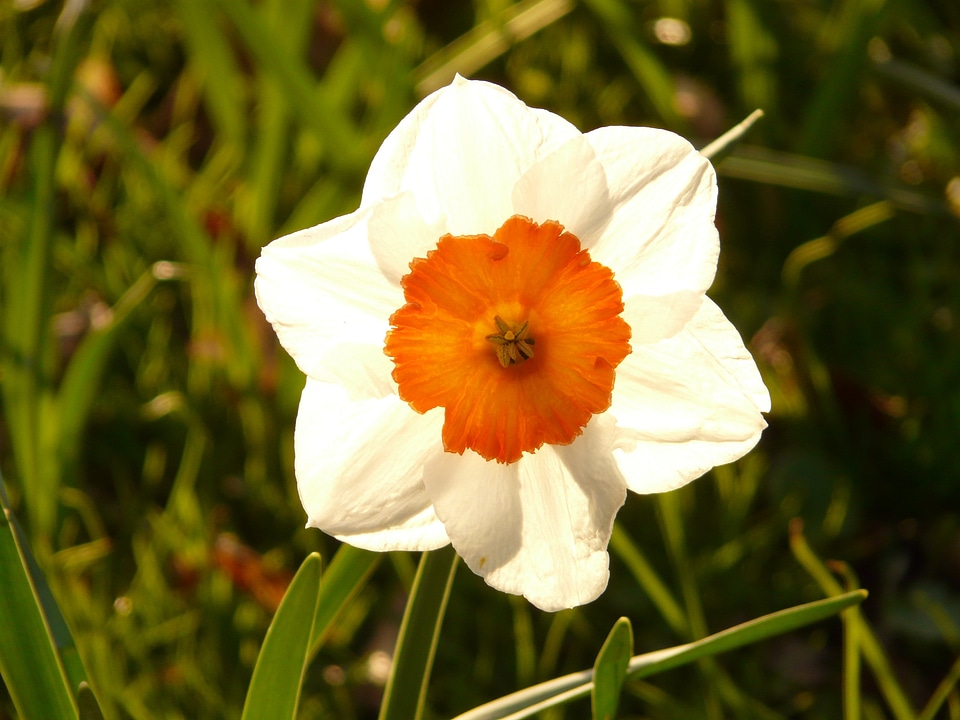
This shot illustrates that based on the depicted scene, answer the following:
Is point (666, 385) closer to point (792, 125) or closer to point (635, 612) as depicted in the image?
point (635, 612)

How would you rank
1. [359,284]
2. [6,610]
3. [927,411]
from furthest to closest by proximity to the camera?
1. [927,411]
2. [359,284]
3. [6,610]

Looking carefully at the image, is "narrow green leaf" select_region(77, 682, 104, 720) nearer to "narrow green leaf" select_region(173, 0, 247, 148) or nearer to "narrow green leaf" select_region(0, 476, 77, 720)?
"narrow green leaf" select_region(0, 476, 77, 720)

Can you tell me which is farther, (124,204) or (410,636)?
(124,204)

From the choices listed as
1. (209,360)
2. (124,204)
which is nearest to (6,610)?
(209,360)

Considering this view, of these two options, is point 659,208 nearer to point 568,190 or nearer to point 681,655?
point 568,190

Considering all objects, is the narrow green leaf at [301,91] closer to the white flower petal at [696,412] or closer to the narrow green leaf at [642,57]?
the narrow green leaf at [642,57]

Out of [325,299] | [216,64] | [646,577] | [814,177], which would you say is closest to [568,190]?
[325,299]

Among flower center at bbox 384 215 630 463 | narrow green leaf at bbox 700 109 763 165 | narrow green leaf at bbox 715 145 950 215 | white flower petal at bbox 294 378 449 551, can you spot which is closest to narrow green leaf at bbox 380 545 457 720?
white flower petal at bbox 294 378 449 551
